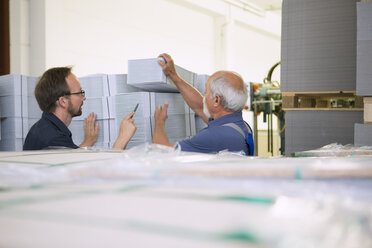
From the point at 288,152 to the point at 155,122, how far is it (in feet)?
4.33

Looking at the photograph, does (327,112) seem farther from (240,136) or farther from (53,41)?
(53,41)

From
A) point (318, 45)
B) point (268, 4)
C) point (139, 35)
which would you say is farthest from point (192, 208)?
point (268, 4)

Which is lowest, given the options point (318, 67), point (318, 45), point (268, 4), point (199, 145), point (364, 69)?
point (199, 145)

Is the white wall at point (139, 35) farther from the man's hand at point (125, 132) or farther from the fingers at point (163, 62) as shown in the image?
the fingers at point (163, 62)

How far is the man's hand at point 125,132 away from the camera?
3.20 m

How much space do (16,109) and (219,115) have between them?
1.72 metres

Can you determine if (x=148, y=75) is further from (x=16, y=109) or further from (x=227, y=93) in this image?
(x=16, y=109)

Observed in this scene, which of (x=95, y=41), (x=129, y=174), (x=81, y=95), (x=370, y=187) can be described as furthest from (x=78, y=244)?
(x=95, y=41)

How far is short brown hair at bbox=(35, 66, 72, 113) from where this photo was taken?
3.27 m

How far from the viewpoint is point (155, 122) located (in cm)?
336

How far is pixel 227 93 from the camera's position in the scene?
3.17m

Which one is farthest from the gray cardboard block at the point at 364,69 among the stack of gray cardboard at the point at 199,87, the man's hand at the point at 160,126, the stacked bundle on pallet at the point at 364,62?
the stack of gray cardboard at the point at 199,87

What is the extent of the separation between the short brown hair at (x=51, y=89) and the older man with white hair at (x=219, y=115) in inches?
29.3

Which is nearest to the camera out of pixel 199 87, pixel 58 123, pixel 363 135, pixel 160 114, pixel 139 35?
pixel 363 135
